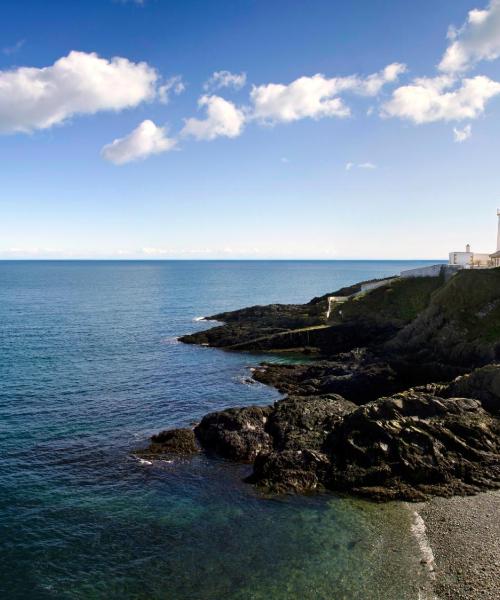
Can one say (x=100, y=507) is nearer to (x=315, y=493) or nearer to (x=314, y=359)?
(x=315, y=493)

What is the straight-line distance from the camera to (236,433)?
34250 millimetres

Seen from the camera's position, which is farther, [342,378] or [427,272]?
[427,272]

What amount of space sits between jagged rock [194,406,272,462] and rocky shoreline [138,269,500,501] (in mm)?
75

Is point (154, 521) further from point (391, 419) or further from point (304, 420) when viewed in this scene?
point (391, 419)

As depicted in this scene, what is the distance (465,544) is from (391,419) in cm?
979

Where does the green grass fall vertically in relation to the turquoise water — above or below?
above

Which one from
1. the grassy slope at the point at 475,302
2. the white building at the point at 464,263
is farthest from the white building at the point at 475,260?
the grassy slope at the point at 475,302

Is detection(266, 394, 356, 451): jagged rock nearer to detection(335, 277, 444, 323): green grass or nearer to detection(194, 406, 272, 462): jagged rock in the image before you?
detection(194, 406, 272, 462): jagged rock

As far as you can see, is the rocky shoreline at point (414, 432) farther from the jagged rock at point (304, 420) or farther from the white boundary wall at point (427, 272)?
the white boundary wall at point (427, 272)

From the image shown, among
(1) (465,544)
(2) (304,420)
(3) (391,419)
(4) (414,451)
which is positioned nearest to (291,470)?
(2) (304,420)

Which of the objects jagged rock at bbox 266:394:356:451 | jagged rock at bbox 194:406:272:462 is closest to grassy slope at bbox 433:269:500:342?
jagged rock at bbox 266:394:356:451

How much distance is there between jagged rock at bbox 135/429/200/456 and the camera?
33.4 meters

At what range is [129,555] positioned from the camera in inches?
884

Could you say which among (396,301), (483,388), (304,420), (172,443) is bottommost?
(172,443)
